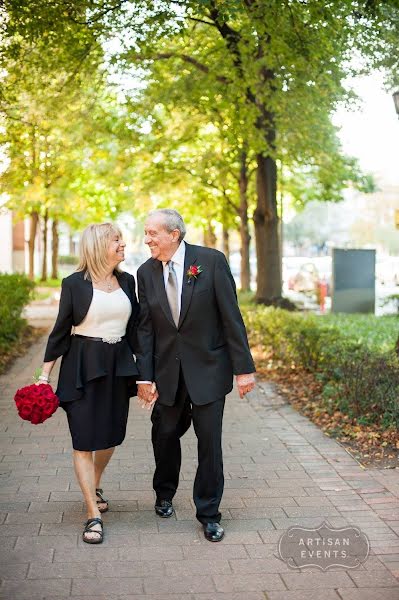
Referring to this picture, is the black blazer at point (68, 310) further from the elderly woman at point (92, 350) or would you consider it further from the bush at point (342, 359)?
the bush at point (342, 359)

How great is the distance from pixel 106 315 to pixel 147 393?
0.54 m

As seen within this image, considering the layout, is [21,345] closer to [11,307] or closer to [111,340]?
[11,307]

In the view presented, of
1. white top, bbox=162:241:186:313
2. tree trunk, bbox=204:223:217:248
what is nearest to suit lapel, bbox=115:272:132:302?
white top, bbox=162:241:186:313

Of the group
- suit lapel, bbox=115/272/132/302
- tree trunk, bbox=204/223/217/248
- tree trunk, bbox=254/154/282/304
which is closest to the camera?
suit lapel, bbox=115/272/132/302

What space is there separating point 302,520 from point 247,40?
9448mm

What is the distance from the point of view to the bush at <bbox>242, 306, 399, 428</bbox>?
26.4 feet

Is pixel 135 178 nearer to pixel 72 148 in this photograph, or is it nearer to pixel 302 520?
pixel 72 148

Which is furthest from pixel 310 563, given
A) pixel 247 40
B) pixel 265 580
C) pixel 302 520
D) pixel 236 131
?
pixel 236 131

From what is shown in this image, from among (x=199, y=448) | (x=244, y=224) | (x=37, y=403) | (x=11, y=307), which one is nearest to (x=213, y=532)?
(x=199, y=448)

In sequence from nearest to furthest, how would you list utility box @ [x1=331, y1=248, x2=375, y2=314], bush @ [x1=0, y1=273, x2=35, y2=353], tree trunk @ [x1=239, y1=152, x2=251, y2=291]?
1. bush @ [x1=0, y1=273, x2=35, y2=353]
2. utility box @ [x1=331, y1=248, x2=375, y2=314]
3. tree trunk @ [x1=239, y1=152, x2=251, y2=291]

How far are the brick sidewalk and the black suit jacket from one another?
0.87 metres

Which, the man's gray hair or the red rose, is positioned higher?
the man's gray hair

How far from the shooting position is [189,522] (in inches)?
220

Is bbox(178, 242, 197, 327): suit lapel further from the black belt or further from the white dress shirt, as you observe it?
the black belt
